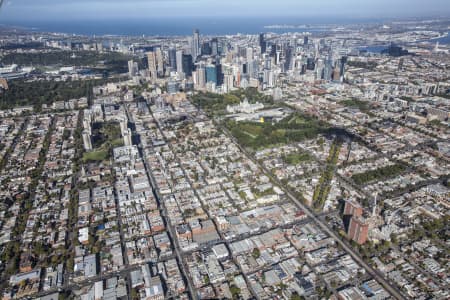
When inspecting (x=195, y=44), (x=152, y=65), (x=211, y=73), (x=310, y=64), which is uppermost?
(x=195, y=44)

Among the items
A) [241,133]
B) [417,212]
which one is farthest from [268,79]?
[417,212]

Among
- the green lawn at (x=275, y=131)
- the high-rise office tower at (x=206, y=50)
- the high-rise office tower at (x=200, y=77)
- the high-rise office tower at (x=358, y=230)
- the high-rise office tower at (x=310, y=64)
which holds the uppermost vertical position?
the high-rise office tower at (x=206, y=50)

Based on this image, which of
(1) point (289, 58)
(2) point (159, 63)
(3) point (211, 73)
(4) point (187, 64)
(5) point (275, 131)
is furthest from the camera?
(1) point (289, 58)

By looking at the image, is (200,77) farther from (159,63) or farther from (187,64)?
(159,63)

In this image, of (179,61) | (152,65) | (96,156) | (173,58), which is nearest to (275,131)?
(96,156)

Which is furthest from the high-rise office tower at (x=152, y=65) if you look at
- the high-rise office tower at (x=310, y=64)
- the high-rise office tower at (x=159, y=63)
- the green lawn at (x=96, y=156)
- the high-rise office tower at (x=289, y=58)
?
the green lawn at (x=96, y=156)

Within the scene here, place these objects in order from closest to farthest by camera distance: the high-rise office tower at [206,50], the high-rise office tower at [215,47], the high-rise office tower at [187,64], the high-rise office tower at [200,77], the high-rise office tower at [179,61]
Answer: the high-rise office tower at [200,77] → the high-rise office tower at [187,64] → the high-rise office tower at [179,61] → the high-rise office tower at [215,47] → the high-rise office tower at [206,50]

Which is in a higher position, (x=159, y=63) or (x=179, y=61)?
(x=179, y=61)

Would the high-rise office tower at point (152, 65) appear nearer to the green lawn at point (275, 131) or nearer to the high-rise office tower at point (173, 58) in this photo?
the high-rise office tower at point (173, 58)

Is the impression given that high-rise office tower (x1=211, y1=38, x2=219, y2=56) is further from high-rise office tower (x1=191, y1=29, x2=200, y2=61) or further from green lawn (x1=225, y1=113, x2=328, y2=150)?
green lawn (x1=225, y1=113, x2=328, y2=150)
